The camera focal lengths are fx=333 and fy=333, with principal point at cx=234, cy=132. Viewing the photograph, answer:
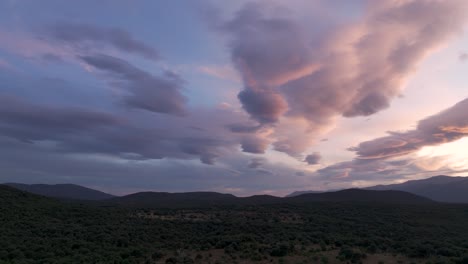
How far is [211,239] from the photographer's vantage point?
30.9m

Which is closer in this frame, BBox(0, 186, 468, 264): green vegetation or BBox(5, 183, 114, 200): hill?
BBox(0, 186, 468, 264): green vegetation

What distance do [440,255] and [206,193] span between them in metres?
137

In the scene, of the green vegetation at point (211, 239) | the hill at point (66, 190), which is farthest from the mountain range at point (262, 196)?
the green vegetation at point (211, 239)

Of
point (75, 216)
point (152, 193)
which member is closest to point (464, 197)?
point (152, 193)

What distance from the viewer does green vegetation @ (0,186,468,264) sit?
23.7m

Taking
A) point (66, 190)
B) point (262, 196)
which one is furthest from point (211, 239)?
point (66, 190)

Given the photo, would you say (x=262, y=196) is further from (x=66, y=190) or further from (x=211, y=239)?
(x=66, y=190)

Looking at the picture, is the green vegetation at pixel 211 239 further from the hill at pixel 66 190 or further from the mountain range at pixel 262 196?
the hill at pixel 66 190

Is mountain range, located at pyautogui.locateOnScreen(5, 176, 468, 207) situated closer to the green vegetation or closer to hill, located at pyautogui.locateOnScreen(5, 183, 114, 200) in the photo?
hill, located at pyautogui.locateOnScreen(5, 183, 114, 200)

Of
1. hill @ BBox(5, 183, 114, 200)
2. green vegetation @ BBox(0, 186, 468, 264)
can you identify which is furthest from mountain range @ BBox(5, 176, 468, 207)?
green vegetation @ BBox(0, 186, 468, 264)

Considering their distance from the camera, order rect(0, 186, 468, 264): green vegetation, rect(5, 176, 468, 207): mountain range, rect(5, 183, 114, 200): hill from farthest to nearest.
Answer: rect(5, 183, 114, 200): hill, rect(5, 176, 468, 207): mountain range, rect(0, 186, 468, 264): green vegetation

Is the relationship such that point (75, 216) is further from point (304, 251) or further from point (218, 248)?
point (304, 251)

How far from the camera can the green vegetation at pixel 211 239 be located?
23688mm

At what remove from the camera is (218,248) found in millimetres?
27906
